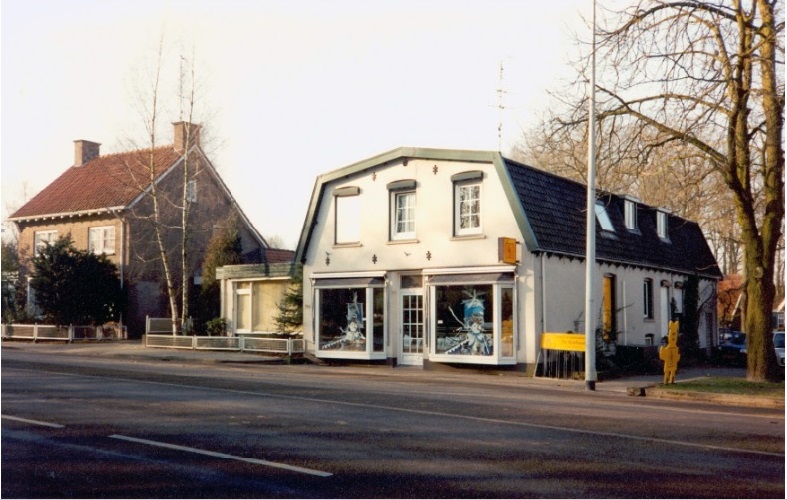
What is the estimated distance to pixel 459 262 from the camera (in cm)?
2381

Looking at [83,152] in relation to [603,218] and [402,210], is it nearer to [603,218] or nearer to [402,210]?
[402,210]

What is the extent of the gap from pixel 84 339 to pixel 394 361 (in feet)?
55.7

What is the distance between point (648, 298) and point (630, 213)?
126 inches

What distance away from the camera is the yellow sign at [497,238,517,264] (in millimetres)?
22022

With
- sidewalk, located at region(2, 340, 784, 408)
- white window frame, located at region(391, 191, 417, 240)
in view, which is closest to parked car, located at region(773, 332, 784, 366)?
sidewalk, located at region(2, 340, 784, 408)

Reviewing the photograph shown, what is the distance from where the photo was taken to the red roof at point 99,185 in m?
38.6

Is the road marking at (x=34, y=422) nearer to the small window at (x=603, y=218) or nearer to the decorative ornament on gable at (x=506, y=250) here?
the decorative ornament on gable at (x=506, y=250)

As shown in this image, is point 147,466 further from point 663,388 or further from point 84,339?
point 84,339

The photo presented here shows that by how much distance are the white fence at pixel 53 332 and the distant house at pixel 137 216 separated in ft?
7.17

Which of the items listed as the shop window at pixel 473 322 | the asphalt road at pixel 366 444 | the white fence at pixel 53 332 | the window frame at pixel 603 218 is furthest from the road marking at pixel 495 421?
the white fence at pixel 53 332

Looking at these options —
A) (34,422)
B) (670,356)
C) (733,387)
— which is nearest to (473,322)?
(670,356)

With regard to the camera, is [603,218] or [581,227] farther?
[603,218]

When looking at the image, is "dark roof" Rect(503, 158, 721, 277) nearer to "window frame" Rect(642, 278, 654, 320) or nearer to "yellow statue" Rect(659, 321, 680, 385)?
"window frame" Rect(642, 278, 654, 320)

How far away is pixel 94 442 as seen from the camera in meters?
9.59
